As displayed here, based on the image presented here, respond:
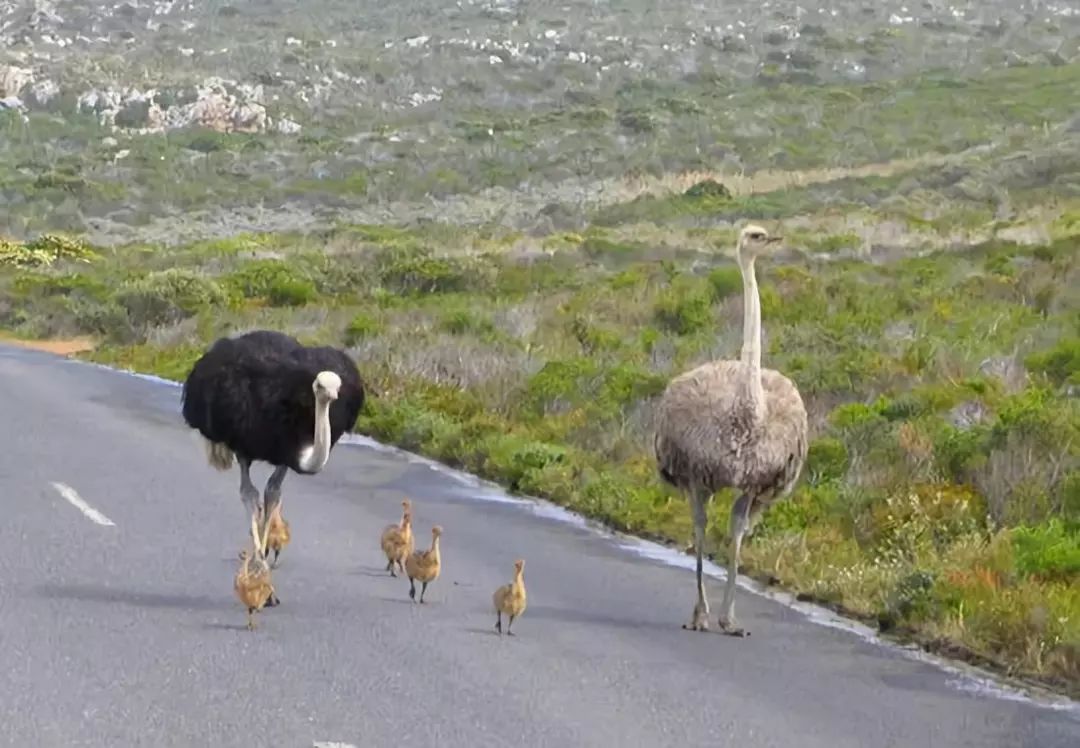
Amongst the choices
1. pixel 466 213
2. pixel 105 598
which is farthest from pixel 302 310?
pixel 466 213

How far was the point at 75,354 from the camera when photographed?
33875 millimetres

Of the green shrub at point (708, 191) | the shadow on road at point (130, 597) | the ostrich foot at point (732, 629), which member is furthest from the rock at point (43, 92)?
the ostrich foot at point (732, 629)

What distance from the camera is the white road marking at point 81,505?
14.1 meters

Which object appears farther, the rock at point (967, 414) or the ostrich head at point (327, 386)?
the rock at point (967, 414)

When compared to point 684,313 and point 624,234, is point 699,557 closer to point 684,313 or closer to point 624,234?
point 684,313

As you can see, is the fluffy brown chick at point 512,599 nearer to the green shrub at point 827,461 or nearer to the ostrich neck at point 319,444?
the ostrich neck at point 319,444

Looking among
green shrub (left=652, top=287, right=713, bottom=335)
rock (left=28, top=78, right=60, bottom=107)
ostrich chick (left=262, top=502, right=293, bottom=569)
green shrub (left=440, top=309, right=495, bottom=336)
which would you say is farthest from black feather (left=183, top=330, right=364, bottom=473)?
rock (left=28, top=78, right=60, bottom=107)

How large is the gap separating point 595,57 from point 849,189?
59.1 metres

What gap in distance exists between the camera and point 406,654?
10.0 meters

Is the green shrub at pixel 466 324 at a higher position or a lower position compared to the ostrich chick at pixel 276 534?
lower

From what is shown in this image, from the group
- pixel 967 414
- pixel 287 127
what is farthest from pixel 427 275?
pixel 287 127

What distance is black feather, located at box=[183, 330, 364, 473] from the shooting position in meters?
11.6

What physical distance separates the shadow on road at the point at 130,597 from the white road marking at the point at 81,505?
7.94ft

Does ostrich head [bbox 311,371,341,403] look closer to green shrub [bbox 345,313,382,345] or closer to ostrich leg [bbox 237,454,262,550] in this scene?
ostrich leg [bbox 237,454,262,550]
